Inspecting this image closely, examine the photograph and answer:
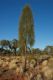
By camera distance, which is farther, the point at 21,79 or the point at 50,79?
the point at 21,79

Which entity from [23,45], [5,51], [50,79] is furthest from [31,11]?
[5,51]

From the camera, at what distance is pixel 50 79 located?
8078 millimetres

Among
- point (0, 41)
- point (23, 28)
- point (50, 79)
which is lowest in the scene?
point (50, 79)

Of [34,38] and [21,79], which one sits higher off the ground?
[34,38]

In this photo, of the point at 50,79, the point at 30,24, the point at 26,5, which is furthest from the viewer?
the point at 26,5

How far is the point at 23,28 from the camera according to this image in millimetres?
16344

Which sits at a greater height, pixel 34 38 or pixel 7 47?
pixel 7 47

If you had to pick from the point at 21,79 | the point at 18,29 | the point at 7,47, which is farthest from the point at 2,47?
the point at 21,79

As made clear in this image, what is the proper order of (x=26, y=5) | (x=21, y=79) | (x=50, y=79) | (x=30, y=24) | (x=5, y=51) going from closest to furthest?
(x=50, y=79) → (x=21, y=79) → (x=30, y=24) → (x=26, y=5) → (x=5, y=51)

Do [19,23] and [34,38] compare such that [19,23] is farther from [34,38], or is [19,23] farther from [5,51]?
[5,51]

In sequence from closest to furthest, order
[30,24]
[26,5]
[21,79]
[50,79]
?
[50,79]
[21,79]
[30,24]
[26,5]

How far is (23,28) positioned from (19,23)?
0.69m

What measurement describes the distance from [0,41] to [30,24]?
4419cm

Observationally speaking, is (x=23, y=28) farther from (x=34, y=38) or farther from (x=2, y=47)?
(x=2, y=47)
